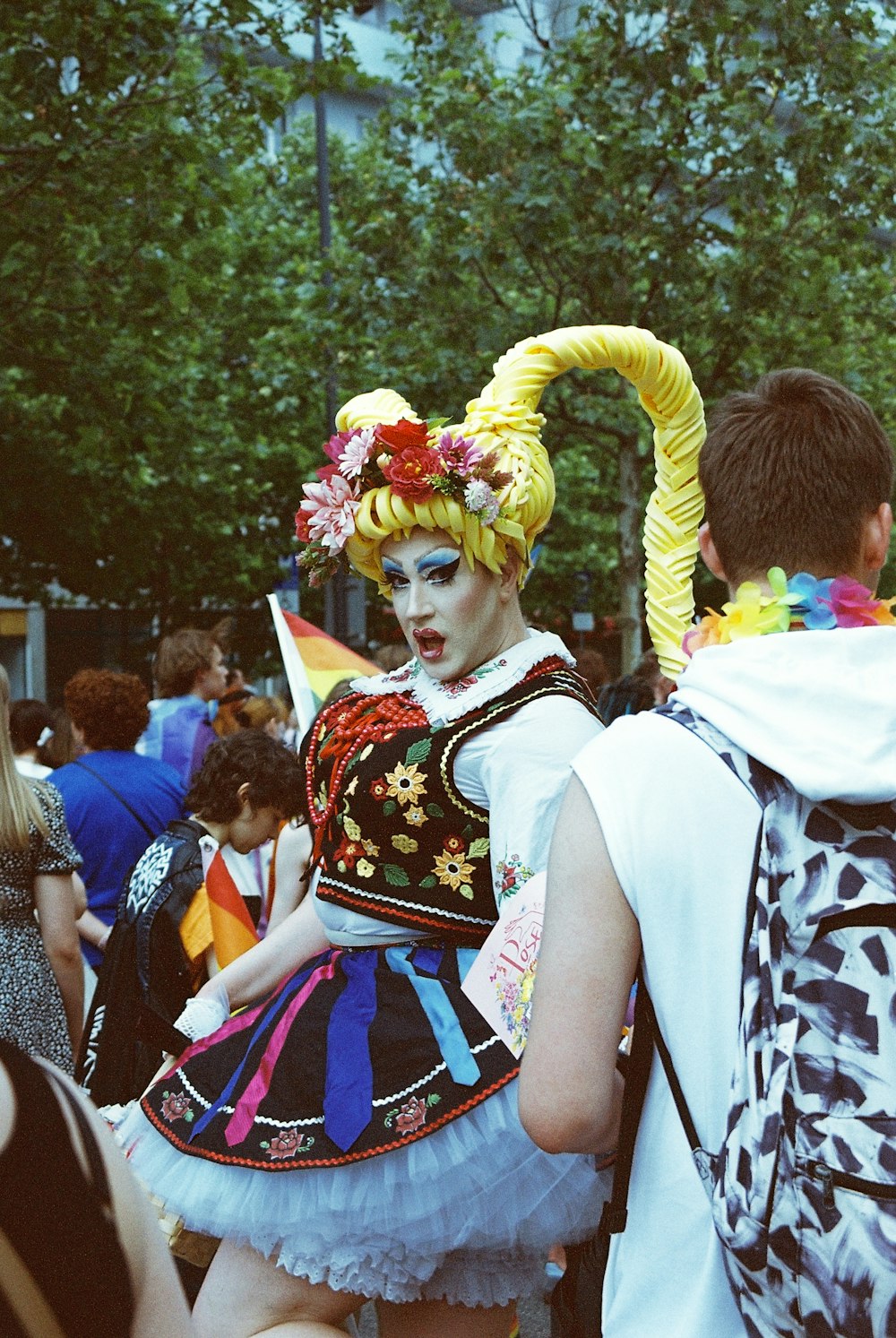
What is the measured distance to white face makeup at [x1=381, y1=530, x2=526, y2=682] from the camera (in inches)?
116

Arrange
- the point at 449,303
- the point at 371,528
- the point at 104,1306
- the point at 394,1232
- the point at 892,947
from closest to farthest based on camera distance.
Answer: the point at 104,1306 → the point at 892,947 → the point at 394,1232 → the point at 371,528 → the point at 449,303

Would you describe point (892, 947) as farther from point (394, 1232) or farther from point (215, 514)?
point (215, 514)

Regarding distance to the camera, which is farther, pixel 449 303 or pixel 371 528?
pixel 449 303

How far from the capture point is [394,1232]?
96.3 inches

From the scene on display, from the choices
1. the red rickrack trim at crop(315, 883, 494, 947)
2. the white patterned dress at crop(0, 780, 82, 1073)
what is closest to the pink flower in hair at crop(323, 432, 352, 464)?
the red rickrack trim at crop(315, 883, 494, 947)

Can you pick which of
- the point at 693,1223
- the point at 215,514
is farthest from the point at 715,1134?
the point at 215,514

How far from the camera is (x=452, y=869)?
8.95 ft

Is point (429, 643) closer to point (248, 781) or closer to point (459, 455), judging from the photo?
point (459, 455)

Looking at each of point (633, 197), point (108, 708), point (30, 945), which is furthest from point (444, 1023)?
point (633, 197)

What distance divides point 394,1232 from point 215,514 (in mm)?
16993

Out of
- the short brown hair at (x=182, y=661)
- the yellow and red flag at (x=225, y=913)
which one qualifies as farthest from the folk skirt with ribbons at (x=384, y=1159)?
the short brown hair at (x=182, y=661)

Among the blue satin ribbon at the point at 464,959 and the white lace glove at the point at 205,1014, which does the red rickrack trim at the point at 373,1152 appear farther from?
the white lace glove at the point at 205,1014

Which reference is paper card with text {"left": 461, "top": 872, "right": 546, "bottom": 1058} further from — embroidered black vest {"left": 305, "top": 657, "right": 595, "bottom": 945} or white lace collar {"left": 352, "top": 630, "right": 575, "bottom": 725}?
white lace collar {"left": 352, "top": 630, "right": 575, "bottom": 725}

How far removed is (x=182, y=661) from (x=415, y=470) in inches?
189
